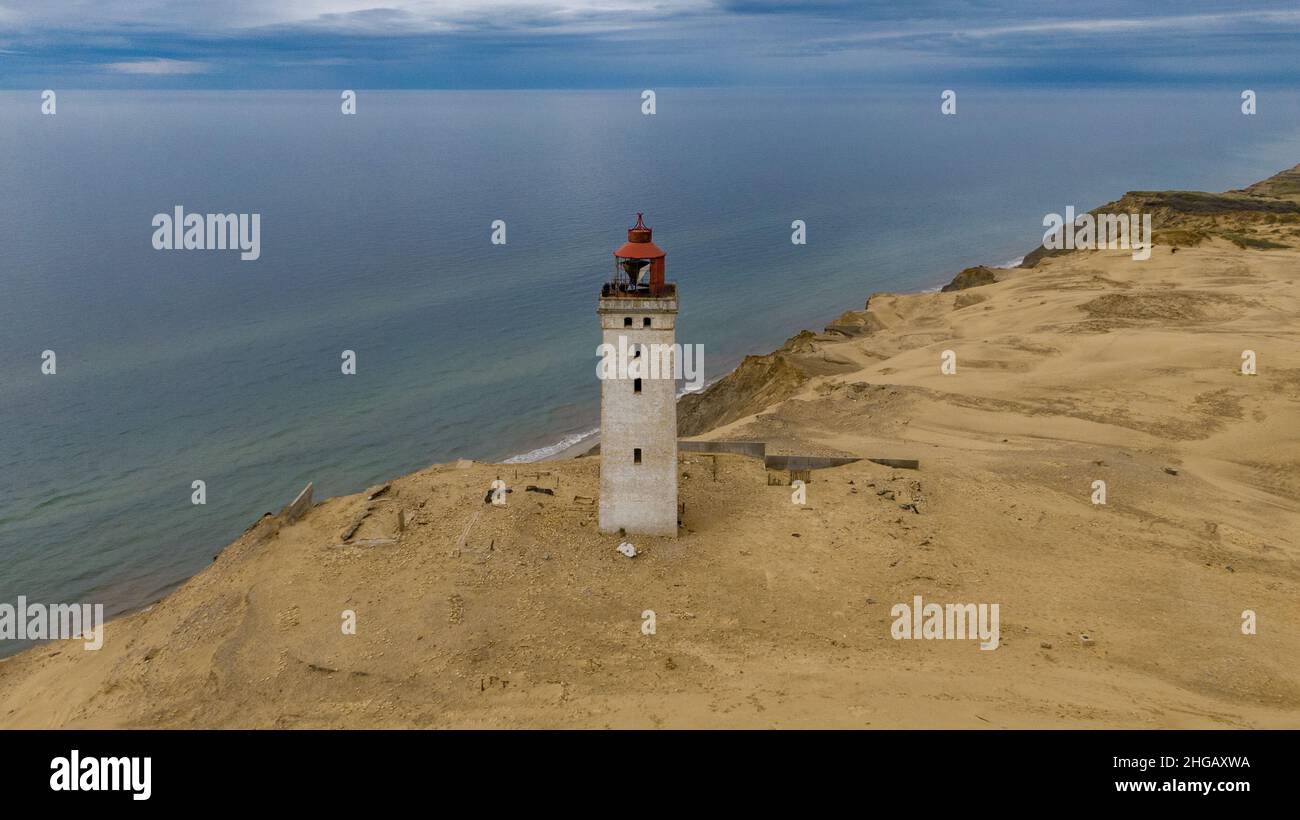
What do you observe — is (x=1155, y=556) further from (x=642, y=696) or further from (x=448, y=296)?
(x=448, y=296)

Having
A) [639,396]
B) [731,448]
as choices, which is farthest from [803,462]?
[639,396]

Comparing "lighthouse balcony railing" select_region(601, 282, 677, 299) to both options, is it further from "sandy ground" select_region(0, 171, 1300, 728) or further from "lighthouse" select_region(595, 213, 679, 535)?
"sandy ground" select_region(0, 171, 1300, 728)

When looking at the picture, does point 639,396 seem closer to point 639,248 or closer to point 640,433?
point 640,433

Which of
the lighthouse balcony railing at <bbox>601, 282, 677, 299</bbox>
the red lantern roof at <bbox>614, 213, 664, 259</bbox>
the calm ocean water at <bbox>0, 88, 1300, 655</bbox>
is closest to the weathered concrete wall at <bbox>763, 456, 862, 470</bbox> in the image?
the lighthouse balcony railing at <bbox>601, 282, 677, 299</bbox>

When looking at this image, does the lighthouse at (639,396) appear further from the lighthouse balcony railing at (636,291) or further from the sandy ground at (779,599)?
the sandy ground at (779,599)

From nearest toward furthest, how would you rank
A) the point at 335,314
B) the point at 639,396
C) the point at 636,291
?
the point at 636,291, the point at 639,396, the point at 335,314

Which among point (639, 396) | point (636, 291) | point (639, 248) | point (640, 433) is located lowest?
point (640, 433)

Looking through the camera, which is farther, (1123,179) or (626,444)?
(1123,179)

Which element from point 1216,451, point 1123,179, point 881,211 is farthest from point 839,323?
point 1123,179
